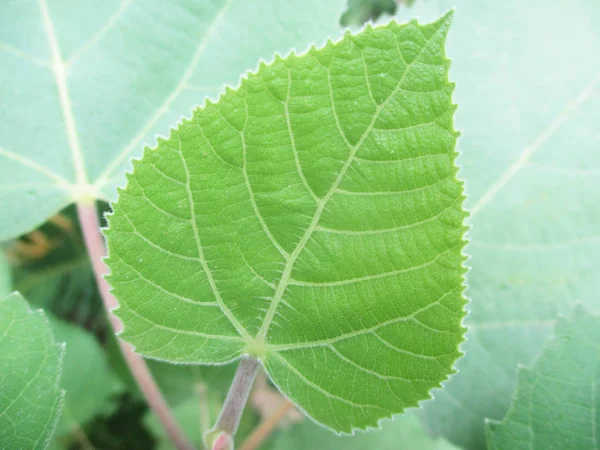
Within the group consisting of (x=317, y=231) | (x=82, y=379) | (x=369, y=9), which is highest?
(x=369, y=9)

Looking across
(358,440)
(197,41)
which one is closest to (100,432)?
(358,440)

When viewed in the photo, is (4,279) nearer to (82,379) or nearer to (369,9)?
(82,379)

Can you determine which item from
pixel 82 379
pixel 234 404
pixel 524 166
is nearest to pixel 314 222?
pixel 234 404

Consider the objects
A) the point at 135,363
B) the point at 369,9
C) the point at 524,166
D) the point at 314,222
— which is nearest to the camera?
the point at 314,222

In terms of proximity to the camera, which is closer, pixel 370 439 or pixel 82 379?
pixel 370 439

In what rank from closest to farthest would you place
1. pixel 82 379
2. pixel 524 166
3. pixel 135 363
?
pixel 135 363, pixel 524 166, pixel 82 379

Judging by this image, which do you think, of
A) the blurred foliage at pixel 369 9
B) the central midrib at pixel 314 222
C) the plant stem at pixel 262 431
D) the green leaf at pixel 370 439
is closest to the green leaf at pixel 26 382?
the central midrib at pixel 314 222

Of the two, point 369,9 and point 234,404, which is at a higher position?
point 369,9

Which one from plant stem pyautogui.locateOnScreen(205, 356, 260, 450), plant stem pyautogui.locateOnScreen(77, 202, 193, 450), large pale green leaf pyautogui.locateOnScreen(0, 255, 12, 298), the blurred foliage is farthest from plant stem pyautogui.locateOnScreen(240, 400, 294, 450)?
the blurred foliage
